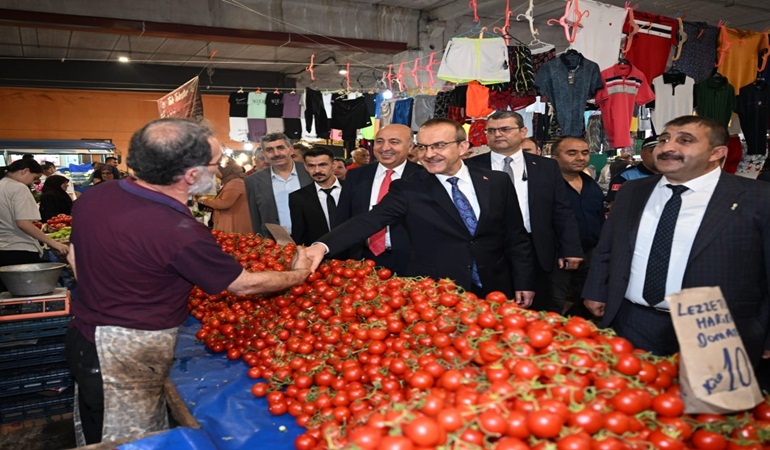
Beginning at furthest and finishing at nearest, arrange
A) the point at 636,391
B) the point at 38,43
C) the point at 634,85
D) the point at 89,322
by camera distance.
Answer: the point at 38,43, the point at 634,85, the point at 89,322, the point at 636,391

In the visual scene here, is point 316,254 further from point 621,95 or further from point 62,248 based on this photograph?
point 621,95

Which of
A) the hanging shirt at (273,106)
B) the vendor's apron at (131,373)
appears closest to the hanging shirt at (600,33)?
the vendor's apron at (131,373)

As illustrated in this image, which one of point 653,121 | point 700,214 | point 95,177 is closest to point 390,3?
point 653,121

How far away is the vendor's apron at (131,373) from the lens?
2314 mm

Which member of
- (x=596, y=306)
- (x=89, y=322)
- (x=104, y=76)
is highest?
(x=104, y=76)

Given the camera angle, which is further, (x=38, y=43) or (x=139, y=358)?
(x=38, y=43)

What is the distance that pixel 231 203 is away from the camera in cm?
677

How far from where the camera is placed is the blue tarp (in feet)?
7.02

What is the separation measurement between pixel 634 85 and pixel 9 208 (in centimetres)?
751

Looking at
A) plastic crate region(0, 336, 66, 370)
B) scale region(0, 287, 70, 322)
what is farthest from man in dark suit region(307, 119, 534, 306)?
plastic crate region(0, 336, 66, 370)

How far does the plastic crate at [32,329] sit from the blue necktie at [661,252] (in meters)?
4.62

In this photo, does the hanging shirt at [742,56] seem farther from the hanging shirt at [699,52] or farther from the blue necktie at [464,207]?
the blue necktie at [464,207]

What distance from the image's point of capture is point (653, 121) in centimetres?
657

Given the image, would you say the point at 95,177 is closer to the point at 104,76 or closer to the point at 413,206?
the point at 104,76
